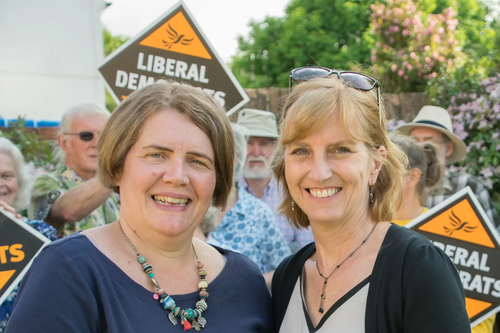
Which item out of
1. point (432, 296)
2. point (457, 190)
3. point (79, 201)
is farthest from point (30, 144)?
point (457, 190)

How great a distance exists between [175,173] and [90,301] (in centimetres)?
57

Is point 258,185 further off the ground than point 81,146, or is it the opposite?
point 81,146

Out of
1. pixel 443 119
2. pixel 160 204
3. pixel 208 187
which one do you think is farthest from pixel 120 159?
pixel 443 119

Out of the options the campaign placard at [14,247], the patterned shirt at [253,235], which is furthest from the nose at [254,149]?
the campaign placard at [14,247]

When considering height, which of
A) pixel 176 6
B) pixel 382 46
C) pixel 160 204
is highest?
pixel 382 46

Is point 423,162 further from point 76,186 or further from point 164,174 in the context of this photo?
point 76,186

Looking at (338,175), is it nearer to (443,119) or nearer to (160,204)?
(160,204)

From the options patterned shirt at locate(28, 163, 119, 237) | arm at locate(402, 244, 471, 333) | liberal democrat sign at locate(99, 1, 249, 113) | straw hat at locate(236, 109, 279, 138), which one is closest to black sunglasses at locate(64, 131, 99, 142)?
patterned shirt at locate(28, 163, 119, 237)

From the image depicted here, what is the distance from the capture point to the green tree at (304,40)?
19.4 m

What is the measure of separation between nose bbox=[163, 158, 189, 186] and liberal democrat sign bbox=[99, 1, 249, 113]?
1.86 metres

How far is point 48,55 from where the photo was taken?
→ 4.99 metres

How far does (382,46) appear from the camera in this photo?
1148 centimetres

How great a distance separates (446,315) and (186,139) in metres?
1.15

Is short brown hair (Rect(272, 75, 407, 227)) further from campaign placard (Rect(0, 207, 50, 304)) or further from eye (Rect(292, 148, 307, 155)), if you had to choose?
campaign placard (Rect(0, 207, 50, 304))
